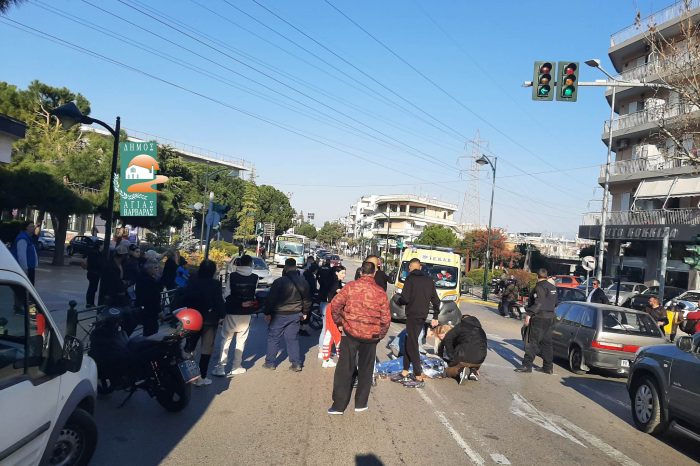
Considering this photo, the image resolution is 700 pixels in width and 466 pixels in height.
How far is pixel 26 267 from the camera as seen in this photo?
12469 mm

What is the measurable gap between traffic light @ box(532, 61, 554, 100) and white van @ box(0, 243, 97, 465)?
12.2 meters

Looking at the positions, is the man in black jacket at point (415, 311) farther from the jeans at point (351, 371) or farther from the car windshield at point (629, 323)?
the car windshield at point (629, 323)

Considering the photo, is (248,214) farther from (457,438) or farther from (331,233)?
(331,233)

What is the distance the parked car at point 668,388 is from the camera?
6.78 meters

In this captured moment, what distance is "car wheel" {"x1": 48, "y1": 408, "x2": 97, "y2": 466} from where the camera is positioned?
455 centimetres

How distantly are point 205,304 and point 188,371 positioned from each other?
1.58 m

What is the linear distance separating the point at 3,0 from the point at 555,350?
1269 centimetres

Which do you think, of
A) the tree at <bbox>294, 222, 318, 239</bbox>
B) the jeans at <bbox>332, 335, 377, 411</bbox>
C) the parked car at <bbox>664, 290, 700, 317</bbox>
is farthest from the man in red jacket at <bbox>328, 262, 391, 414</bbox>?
the tree at <bbox>294, 222, 318, 239</bbox>

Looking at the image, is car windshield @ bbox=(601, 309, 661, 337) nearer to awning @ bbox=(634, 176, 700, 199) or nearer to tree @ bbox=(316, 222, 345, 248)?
awning @ bbox=(634, 176, 700, 199)

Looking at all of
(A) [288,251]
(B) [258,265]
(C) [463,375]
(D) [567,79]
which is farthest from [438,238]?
(C) [463,375]

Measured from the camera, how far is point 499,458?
5945 mm

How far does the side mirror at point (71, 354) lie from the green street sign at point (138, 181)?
29.5ft

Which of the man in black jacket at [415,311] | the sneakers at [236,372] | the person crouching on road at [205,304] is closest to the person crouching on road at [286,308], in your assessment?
the sneakers at [236,372]

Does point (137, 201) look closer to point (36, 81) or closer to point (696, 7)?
point (36, 81)
